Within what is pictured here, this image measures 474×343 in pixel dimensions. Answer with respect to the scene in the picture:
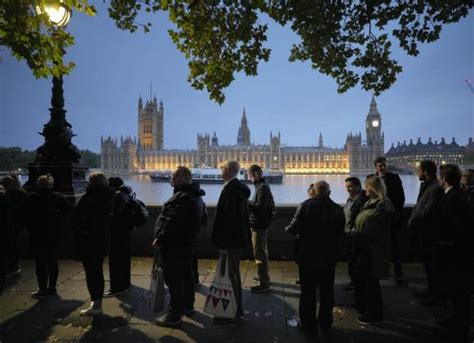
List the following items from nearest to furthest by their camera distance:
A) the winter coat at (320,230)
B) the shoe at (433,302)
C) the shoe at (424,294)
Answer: the winter coat at (320,230), the shoe at (433,302), the shoe at (424,294)

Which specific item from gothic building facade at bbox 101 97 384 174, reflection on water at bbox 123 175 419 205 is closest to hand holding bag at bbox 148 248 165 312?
reflection on water at bbox 123 175 419 205

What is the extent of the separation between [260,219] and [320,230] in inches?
46.1

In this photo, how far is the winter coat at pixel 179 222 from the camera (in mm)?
3172

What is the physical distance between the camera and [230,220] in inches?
131

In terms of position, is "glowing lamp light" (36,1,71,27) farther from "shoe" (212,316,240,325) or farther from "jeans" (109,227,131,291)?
"shoe" (212,316,240,325)

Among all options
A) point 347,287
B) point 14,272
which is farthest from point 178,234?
point 14,272

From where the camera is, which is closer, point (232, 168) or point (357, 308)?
point (232, 168)

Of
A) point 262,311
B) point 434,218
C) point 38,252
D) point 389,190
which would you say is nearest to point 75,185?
point 38,252

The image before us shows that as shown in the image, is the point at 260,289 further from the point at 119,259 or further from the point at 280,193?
the point at 280,193

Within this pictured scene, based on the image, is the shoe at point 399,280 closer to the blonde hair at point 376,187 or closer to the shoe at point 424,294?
the shoe at point 424,294

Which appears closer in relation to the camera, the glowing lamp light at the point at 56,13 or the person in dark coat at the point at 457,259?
the person in dark coat at the point at 457,259

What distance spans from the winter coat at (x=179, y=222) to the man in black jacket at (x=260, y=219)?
41.2 inches

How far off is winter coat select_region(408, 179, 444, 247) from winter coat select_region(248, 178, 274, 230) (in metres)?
1.50

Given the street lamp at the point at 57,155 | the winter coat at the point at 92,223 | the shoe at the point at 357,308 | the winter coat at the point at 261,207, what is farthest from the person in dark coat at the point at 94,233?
the shoe at the point at 357,308
